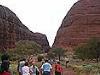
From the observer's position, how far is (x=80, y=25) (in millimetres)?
144000

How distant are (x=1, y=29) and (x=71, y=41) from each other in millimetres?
29798

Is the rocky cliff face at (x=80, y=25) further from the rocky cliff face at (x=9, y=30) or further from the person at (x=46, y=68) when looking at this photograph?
the person at (x=46, y=68)

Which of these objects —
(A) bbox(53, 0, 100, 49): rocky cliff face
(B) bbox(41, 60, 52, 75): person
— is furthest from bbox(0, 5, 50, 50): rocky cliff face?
(B) bbox(41, 60, 52, 75): person

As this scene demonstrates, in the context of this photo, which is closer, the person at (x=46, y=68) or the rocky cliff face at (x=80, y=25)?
the person at (x=46, y=68)

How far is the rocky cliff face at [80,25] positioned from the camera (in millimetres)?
140375

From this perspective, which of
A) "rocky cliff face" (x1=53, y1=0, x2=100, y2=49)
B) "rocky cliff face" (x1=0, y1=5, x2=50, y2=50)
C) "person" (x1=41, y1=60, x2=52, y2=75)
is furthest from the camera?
"rocky cliff face" (x1=53, y1=0, x2=100, y2=49)

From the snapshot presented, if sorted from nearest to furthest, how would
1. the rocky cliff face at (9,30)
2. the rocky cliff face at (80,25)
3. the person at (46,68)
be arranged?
the person at (46,68), the rocky cliff face at (9,30), the rocky cliff face at (80,25)

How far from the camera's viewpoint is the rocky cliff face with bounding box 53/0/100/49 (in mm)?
140375

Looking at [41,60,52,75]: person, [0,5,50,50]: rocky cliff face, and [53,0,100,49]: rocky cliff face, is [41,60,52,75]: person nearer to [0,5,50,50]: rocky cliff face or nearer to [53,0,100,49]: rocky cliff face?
[0,5,50,50]: rocky cliff face

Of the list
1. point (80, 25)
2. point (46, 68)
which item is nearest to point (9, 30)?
point (80, 25)

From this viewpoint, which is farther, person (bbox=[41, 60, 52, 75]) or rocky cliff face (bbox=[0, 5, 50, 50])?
rocky cliff face (bbox=[0, 5, 50, 50])

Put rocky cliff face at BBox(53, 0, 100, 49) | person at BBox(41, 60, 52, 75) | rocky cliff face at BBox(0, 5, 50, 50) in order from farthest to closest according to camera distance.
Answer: rocky cliff face at BBox(53, 0, 100, 49) < rocky cliff face at BBox(0, 5, 50, 50) < person at BBox(41, 60, 52, 75)

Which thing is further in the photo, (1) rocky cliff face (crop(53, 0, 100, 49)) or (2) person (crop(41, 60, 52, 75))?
(1) rocky cliff face (crop(53, 0, 100, 49))

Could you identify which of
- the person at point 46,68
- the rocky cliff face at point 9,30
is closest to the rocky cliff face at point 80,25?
the rocky cliff face at point 9,30
